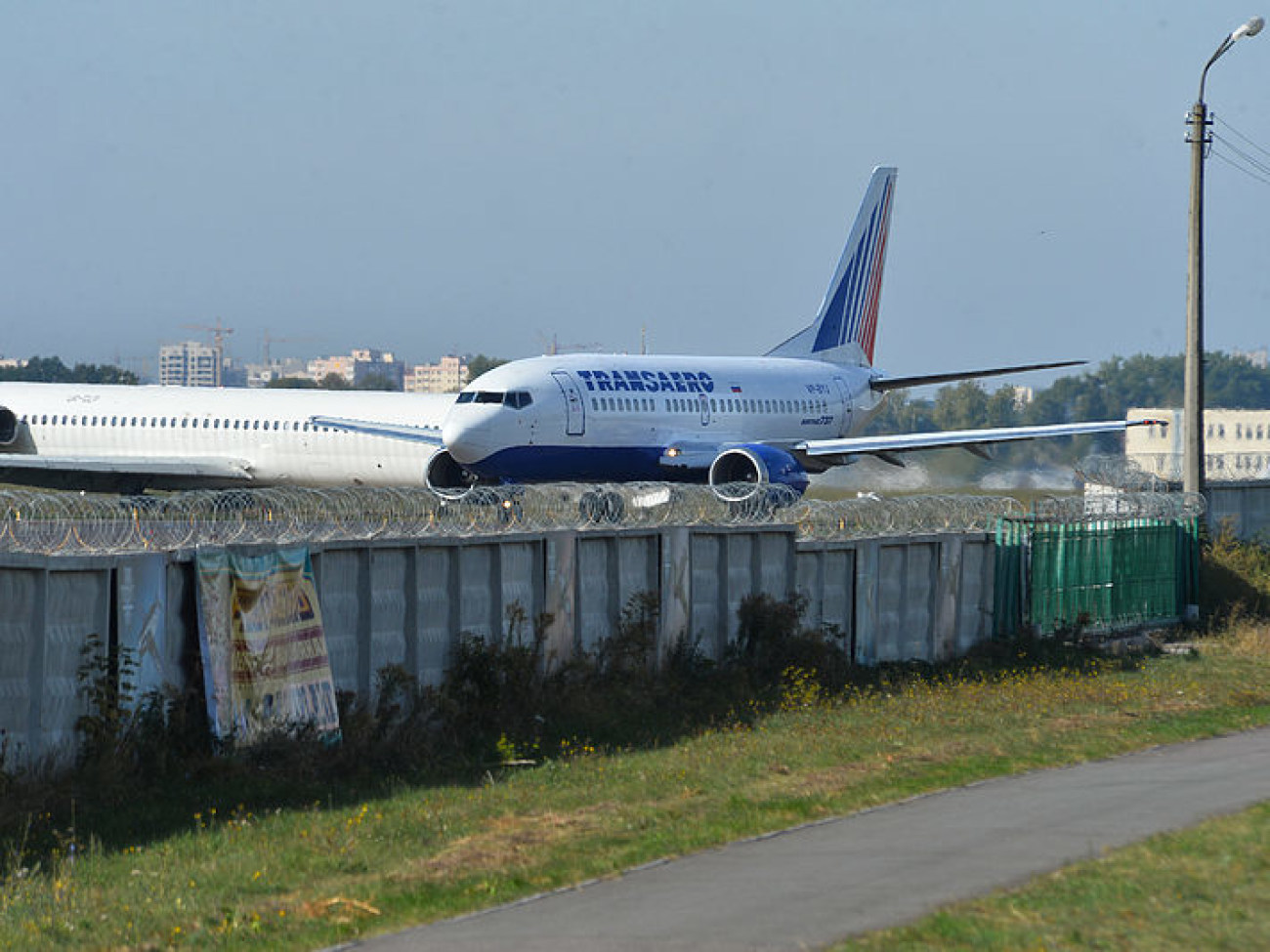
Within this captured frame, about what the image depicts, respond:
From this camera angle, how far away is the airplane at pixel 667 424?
42062 mm

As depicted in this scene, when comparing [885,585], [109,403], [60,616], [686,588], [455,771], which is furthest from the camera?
[109,403]

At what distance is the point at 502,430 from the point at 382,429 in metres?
7.37

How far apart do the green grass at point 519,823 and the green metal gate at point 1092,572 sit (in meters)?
6.48

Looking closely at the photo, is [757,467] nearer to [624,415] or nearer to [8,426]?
[624,415]

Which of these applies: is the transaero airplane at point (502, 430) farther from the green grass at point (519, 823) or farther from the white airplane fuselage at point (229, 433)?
the green grass at point (519, 823)

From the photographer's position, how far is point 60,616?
50.5 feet

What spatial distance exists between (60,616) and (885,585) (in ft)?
45.9

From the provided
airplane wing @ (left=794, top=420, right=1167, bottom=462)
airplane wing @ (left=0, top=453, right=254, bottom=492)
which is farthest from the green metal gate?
airplane wing @ (left=0, top=453, right=254, bottom=492)

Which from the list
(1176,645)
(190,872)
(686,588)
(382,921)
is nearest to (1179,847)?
(382,921)

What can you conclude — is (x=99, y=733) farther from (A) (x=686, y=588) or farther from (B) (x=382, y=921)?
(A) (x=686, y=588)

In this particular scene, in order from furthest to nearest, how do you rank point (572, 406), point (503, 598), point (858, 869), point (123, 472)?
point (123, 472) → point (572, 406) → point (503, 598) → point (858, 869)

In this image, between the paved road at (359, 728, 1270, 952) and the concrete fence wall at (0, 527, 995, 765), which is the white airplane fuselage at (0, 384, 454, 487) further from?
the paved road at (359, 728, 1270, 952)

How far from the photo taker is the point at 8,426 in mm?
54062

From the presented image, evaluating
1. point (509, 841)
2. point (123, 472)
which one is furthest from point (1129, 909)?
point (123, 472)
